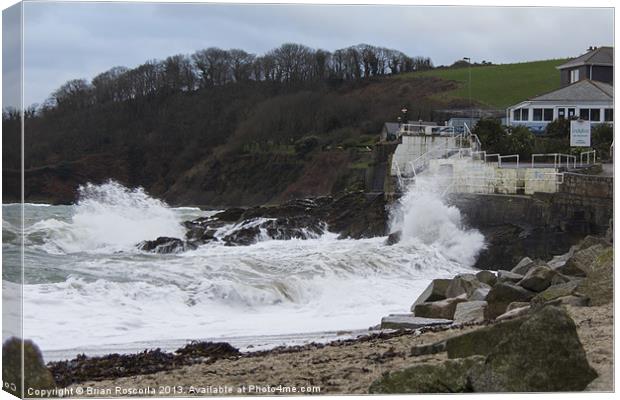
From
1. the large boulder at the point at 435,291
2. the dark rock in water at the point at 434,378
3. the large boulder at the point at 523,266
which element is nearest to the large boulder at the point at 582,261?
the large boulder at the point at 523,266

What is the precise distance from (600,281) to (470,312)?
1.36 meters

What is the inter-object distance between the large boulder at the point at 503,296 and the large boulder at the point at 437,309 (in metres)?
0.44

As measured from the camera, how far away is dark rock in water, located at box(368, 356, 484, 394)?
378 inches

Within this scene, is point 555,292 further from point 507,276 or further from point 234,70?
point 234,70

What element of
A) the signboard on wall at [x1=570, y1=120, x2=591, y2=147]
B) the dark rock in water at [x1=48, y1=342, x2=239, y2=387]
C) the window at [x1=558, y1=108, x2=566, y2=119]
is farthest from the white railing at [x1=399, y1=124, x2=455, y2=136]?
the dark rock in water at [x1=48, y1=342, x2=239, y2=387]

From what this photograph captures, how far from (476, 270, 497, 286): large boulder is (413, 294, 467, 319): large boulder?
556 mm

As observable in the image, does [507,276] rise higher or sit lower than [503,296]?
higher

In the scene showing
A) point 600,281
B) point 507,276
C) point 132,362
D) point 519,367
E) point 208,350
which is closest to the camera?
point 519,367

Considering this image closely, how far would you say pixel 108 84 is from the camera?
1191 cm

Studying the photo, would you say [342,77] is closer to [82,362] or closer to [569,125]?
[569,125]

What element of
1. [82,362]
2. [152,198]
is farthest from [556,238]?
[82,362]

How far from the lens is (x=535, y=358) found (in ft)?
31.4

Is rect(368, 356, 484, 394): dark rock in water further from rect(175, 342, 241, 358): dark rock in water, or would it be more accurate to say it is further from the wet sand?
rect(175, 342, 241, 358): dark rock in water

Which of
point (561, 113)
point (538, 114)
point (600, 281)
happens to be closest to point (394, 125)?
point (538, 114)
